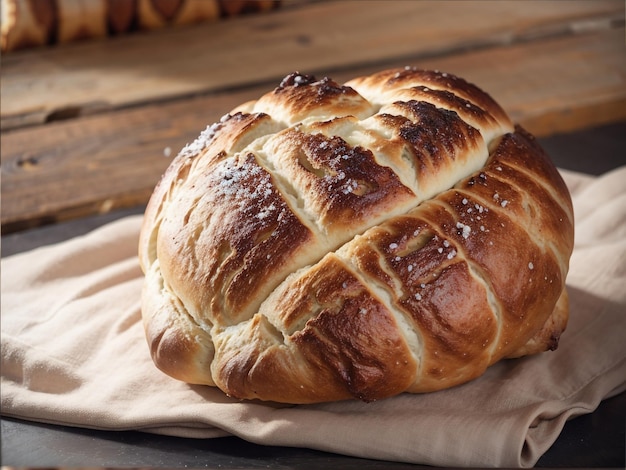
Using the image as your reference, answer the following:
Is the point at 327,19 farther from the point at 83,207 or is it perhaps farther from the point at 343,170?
the point at 343,170

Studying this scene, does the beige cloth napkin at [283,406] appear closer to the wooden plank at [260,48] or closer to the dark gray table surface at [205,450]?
the dark gray table surface at [205,450]

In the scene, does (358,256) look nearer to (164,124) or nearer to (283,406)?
(283,406)

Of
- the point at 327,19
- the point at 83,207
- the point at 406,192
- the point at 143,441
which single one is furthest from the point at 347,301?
the point at 327,19

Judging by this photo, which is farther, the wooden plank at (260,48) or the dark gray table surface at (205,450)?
Result: the wooden plank at (260,48)

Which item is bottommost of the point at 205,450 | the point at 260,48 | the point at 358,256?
the point at 260,48

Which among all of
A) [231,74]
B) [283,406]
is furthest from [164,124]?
[283,406]

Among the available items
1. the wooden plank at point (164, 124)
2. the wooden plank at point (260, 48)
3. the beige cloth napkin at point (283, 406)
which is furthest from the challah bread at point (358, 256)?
the wooden plank at point (260, 48)
